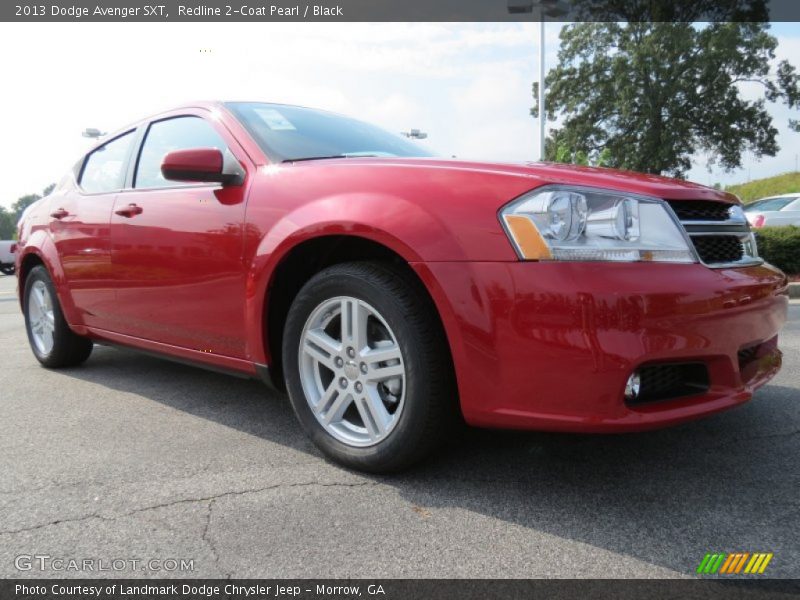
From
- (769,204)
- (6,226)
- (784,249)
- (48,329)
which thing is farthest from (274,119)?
(6,226)

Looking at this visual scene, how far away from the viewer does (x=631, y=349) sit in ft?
5.96

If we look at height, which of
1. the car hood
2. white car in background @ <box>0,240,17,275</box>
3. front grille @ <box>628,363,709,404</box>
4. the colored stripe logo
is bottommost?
white car in background @ <box>0,240,17,275</box>

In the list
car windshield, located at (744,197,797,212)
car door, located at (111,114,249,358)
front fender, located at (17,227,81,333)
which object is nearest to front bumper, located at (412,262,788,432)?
car door, located at (111,114,249,358)

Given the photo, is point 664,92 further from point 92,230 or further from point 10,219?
point 10,219

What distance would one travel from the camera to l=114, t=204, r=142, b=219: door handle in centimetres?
321

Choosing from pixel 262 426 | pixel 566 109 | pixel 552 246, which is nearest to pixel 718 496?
pixel 552 246

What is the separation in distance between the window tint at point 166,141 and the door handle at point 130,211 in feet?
0.46

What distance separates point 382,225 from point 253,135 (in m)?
1.05

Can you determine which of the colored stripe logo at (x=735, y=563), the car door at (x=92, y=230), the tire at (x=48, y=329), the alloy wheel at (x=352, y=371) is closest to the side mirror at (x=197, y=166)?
the alloy wheel at (x=352, y=371)

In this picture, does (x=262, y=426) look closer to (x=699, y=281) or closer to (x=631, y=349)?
(x=631, y=349)

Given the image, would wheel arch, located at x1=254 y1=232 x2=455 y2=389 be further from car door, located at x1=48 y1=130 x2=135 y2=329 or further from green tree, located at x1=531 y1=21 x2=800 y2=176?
green tree, located at x1=531 y1=21 x2=800 y2=176

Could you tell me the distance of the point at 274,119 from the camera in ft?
10.0

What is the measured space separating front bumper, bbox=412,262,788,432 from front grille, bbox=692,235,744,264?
74 mm

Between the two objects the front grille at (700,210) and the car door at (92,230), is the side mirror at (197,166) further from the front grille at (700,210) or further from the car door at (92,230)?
the front grille at (700,210)
